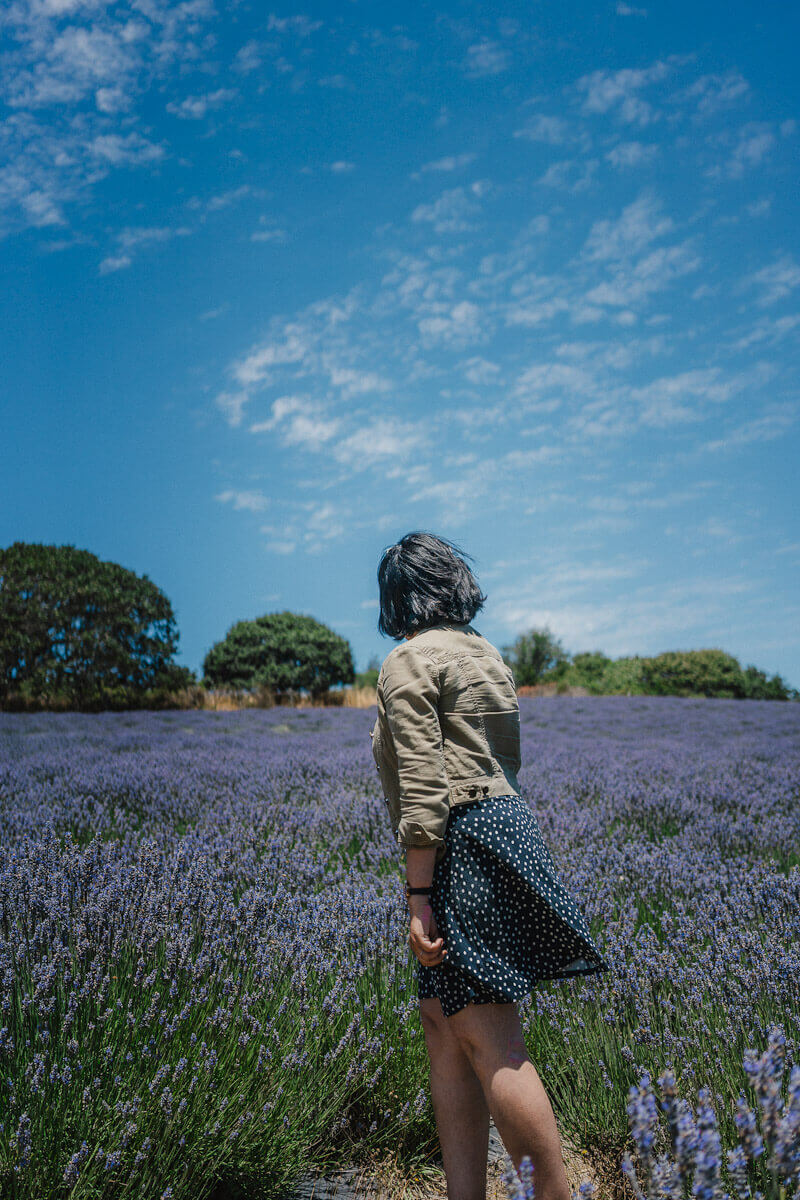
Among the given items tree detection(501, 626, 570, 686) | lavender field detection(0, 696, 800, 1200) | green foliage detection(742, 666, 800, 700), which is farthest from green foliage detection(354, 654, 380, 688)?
lavender field detection(0, 696, 800, 1200)

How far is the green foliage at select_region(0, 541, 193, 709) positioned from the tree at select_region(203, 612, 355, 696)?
11.8 ft

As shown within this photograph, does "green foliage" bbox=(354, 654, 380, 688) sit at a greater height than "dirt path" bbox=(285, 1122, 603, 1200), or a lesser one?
greater

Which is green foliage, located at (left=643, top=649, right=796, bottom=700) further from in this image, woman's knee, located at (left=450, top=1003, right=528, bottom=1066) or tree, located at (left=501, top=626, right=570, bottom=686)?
woman's knee, located at (left=450, top=1003, right=528, bottom=1066)

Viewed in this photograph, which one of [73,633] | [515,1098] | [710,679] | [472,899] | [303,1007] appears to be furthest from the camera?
[710,679]

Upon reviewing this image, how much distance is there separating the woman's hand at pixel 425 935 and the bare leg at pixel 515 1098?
15 centimetres

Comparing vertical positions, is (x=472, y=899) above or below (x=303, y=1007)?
above

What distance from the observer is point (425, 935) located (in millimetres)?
1696

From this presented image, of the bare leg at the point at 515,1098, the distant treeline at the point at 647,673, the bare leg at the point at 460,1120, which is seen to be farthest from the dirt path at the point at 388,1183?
the distant treeline at the point at 647,673

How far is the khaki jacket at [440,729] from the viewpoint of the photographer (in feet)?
5.59

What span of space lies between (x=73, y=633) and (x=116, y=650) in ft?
3.46

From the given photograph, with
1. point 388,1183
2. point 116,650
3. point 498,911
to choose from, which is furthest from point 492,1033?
point 116,650

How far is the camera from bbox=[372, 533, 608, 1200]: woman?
1643 mm

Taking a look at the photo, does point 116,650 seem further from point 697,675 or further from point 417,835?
point 697,675

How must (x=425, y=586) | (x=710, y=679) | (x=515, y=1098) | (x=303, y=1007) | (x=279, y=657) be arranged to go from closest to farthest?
1. (x=515, y=1098)
2. (x=425, y=586)
3. (x=303, y=1007)
4. (x=279, y=657)
5. (x=710, y=679)
